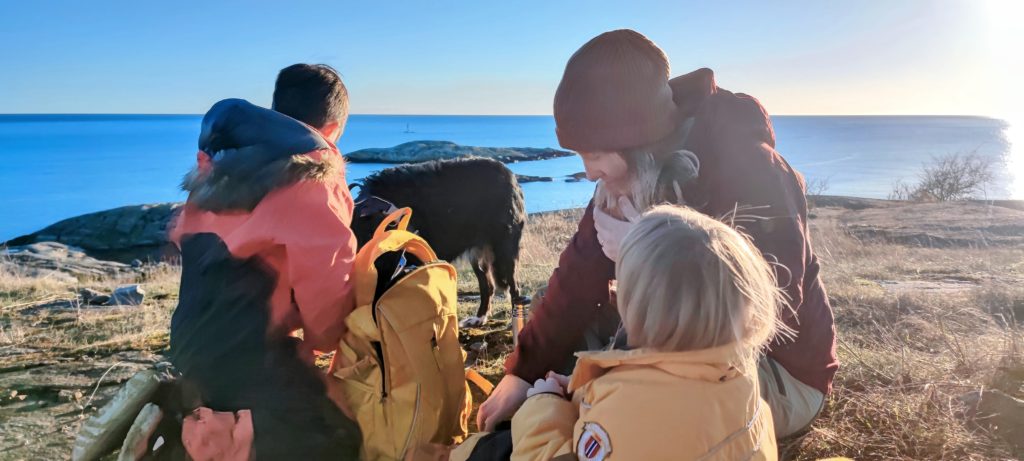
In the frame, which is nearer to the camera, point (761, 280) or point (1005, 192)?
point (761, 280)

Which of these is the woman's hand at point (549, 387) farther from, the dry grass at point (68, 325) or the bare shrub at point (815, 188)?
the bare shrub at point (815, 188)

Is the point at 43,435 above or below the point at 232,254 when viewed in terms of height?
below

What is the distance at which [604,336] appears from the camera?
2.71m

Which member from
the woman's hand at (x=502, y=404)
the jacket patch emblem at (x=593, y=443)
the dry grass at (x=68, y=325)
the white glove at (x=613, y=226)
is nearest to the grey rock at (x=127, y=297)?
the dry grass at (x=68, y=325)

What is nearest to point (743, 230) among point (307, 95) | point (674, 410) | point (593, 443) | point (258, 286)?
point (674, 410)

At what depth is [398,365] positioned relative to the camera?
8.60ft

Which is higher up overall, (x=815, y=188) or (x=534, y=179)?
(x=815, y=188)

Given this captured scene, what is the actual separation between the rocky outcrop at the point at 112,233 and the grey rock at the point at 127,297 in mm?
19059

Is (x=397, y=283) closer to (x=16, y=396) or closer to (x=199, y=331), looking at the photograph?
(x=199, y=331)

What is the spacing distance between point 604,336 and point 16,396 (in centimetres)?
304

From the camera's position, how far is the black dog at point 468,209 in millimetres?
5543

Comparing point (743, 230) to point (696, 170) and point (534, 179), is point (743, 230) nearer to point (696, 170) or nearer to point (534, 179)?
point (696, 170)

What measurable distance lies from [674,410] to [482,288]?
4.56 meters

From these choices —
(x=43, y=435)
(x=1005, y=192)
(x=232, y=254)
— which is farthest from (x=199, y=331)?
(x=1005, y=192)
